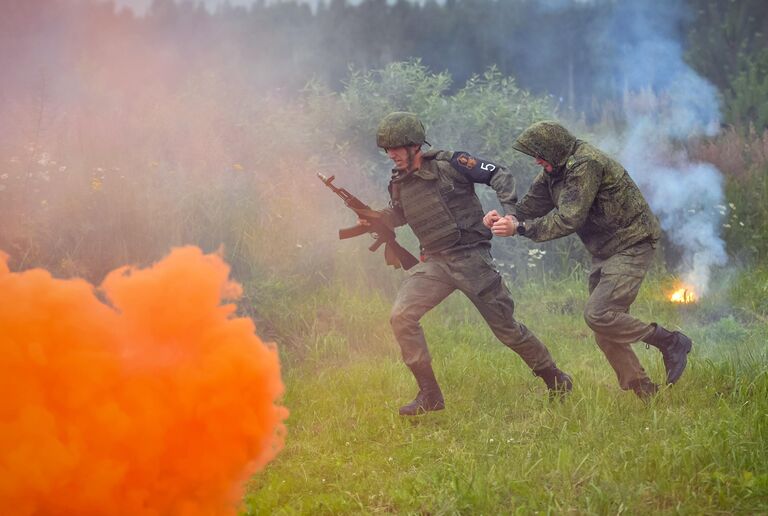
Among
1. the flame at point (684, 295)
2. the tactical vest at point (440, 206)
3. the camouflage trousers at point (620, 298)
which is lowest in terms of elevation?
the flame at point (684, 295)

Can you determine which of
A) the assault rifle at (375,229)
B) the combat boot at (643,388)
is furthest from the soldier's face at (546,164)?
the combat boot at (643,388)

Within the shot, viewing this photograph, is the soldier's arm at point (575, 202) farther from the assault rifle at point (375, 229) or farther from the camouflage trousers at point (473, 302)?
the assault rifle at point (375, 229)

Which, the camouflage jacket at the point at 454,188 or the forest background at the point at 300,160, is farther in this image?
the forest background at the point at 300,160

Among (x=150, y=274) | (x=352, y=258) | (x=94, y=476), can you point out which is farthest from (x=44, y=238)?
(x=94, y=476)

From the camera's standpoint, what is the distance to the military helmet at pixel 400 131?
231 inches

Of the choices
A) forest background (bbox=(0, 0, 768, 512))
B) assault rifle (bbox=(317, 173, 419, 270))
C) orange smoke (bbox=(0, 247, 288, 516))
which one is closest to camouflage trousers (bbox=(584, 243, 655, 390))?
forest background (bbox=(0, 0, 768, 512))

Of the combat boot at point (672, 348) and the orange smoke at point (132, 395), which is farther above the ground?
the orange smoke at point (132, 395)

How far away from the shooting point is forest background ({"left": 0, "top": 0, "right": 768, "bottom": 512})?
764cm

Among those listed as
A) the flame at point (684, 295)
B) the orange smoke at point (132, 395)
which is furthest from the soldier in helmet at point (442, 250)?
the flame at point (684, 295)

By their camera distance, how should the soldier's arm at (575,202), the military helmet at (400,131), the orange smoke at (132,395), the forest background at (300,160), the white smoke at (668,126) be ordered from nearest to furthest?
the orange smoke at (132,395)
the soldier's arm at (575,202)
the military helmet at (400,131)
the forest background at (300,160)
the white smoke at (668,126)

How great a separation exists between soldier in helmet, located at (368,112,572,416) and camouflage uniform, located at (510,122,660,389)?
1.33ft

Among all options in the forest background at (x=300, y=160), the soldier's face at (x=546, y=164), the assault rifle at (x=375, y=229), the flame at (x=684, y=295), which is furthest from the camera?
the flame at (x=684, y=295)

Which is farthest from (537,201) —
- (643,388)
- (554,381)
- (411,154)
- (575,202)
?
(643,388)

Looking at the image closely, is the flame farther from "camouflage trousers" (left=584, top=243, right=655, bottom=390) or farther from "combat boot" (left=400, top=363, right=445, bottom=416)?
"combat boot" (left=400, top=363, right=445, bottom=416)
